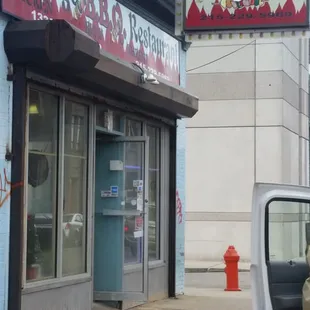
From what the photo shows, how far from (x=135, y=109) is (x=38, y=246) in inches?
120

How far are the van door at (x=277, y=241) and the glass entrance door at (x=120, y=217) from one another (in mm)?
4241

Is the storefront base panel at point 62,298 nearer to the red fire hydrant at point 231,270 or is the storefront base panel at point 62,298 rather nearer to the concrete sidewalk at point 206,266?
the red fire hydrant at point 231,270

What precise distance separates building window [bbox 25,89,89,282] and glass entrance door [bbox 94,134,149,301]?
937mm

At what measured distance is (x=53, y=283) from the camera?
8.24 metres

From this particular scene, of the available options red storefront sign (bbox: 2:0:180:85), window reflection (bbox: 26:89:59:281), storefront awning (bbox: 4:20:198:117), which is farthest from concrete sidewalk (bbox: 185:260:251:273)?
window reflection (bbox: 26:89:59:281)

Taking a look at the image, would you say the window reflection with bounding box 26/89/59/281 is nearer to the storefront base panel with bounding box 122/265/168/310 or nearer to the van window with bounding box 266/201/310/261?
the storefront base panel with bounding box 122/265/168/310

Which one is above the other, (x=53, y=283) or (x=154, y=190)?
(x=154, y=190)

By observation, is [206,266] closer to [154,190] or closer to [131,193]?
[154,190]

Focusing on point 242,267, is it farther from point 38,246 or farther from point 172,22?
point 38,246

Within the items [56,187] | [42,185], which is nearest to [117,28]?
[56,187]

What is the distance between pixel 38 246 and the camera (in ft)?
26.7

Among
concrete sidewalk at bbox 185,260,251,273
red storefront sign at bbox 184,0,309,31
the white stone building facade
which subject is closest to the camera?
red storefront sign at bbox 184,0,309,31

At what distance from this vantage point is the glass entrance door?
9.95 meters

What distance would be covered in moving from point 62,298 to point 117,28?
12.3 feet
